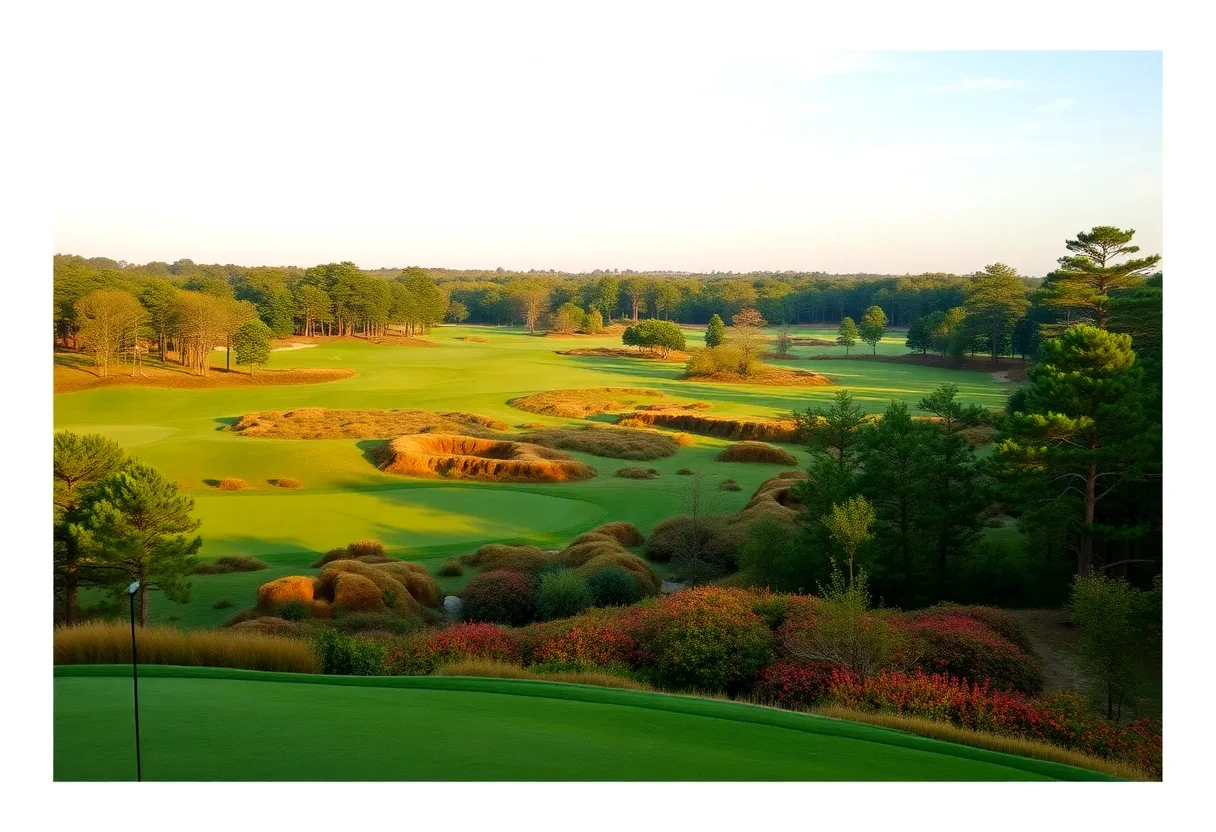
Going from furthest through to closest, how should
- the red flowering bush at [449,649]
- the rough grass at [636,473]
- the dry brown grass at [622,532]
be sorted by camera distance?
the rough grass at [636,473] < the dry brown grass at [622,532] < the red flowering bush at [449,649]

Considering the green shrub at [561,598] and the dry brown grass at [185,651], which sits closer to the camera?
the dry brown grass at [185,651]

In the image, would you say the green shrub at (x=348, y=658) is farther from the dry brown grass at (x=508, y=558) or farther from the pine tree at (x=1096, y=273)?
the pine tree at (x=1096, y=273)

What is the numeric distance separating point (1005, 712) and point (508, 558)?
47.0ft

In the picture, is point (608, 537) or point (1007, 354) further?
point (1007, 354)

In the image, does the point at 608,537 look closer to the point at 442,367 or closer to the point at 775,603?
the point at 775,603

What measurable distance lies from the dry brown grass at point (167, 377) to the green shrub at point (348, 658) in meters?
31.8

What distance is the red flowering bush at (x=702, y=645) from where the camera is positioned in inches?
596

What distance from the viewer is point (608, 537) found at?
1065 inches

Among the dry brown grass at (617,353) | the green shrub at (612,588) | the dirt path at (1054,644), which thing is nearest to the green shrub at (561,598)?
the green shrub at (612,588)

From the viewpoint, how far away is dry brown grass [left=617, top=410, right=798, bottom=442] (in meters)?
43.4

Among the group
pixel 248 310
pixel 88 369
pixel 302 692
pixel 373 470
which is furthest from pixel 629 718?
pixel 248 310

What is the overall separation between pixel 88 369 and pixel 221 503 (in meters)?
14.5

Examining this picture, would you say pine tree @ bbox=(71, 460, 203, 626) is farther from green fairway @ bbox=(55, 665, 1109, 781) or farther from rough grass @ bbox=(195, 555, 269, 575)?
green fairway @ bbox=(55, 665, 1109, 781)

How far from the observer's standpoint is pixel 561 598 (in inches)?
810
